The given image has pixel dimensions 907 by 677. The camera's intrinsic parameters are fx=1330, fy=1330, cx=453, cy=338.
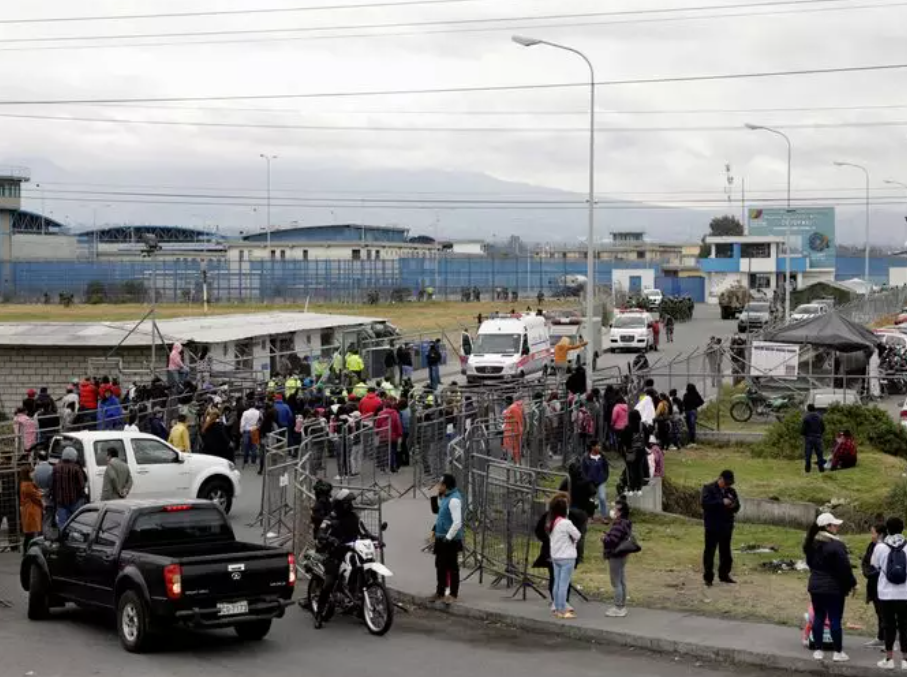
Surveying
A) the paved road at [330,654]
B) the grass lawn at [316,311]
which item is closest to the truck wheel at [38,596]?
the paved road at [330,654]

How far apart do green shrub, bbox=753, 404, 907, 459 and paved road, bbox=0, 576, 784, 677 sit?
16636mm

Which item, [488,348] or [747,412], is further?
[488,348]

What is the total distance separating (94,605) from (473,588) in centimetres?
472

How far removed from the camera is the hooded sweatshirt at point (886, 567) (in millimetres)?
12367

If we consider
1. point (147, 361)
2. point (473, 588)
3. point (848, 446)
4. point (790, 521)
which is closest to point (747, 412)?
point (848, 446)

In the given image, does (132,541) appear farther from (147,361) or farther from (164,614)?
(147,361)

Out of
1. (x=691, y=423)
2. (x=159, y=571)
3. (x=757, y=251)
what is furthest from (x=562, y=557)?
(x=757, y=251)

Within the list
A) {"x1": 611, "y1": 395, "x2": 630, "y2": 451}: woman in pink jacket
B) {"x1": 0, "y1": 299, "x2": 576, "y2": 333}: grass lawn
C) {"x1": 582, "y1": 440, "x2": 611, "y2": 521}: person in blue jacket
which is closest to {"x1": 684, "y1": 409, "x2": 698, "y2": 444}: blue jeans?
{"x1": 611, "y1": 395, "x2": 630, "y2": 451}: woman in pink jacket

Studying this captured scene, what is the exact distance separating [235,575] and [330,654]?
1276 mm

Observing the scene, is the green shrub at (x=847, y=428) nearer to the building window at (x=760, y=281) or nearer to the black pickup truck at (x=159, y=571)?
the black pickup truck at (x=159, y=571)

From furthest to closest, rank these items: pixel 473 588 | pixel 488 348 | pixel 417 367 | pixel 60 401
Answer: pixel 417 367, pixel 488 348, pixel 60 401, pixel 473 588

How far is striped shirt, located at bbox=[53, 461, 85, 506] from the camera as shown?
19.1 m

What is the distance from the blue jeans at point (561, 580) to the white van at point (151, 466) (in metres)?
7.98

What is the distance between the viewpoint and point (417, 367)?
49.5 m
